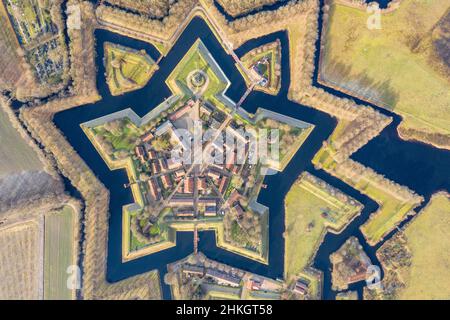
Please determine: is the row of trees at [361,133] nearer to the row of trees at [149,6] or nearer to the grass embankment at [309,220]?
the grass embankment at [309,220]

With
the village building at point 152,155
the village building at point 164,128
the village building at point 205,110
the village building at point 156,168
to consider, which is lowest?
the village building at point 156,168

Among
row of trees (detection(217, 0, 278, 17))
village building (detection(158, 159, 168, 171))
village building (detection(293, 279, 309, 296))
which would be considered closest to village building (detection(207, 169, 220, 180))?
village building (detection(158, 159, 168, 171))

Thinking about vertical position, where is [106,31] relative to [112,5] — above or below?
below

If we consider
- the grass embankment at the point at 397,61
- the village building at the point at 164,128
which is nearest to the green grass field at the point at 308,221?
the grass embankment at the point at 397,61

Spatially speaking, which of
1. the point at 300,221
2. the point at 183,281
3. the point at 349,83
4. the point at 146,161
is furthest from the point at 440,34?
the point at 183,281

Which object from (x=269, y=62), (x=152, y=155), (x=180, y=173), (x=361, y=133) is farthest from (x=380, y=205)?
(x=152, y=155)

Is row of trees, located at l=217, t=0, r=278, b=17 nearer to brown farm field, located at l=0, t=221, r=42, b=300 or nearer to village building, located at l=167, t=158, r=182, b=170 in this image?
village building, located at l=167, t=158, r=182, b=170

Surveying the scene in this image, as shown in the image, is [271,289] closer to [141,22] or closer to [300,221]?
A: [300,221]
